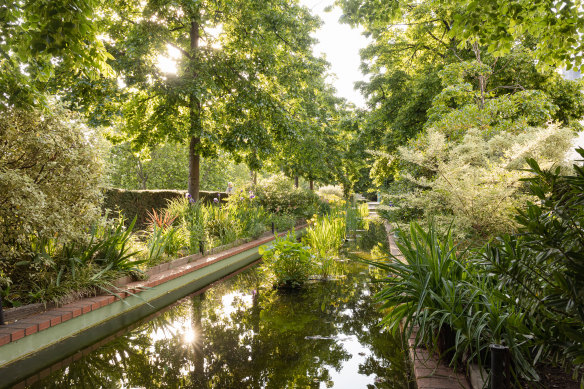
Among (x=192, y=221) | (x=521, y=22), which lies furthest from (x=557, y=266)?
(x=192, y=221)

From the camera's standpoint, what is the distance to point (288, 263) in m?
6.16

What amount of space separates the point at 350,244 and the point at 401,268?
7522mm

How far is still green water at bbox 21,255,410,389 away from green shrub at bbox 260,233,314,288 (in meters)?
0.61

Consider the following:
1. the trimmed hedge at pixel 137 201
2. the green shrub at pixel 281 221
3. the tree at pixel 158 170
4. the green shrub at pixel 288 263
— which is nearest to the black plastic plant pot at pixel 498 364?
the green shrub at pixel 288 263

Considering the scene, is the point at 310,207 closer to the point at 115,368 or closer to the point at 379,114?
the point at 379,114

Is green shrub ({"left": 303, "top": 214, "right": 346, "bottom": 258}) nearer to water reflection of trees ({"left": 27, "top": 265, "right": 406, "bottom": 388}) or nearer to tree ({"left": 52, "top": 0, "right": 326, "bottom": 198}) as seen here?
water reflection of trees ({"left": 27, "top": 265, "right": 406, "bottom": 388})

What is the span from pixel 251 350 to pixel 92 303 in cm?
226

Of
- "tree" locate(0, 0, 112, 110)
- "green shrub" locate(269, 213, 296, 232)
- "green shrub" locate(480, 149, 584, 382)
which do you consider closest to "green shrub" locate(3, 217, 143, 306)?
"tree" locate(0, 0, 112, 110)

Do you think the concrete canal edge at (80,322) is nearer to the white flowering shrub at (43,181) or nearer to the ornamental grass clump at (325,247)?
the white flowering shrub at (43,181)

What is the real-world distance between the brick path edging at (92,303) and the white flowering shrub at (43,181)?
2.86 feet

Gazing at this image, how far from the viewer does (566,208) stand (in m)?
1.80

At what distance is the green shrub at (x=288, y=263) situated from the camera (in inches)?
237

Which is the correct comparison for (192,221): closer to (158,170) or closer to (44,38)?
(44,38)

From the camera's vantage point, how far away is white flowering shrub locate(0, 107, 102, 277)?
397 centimetres
